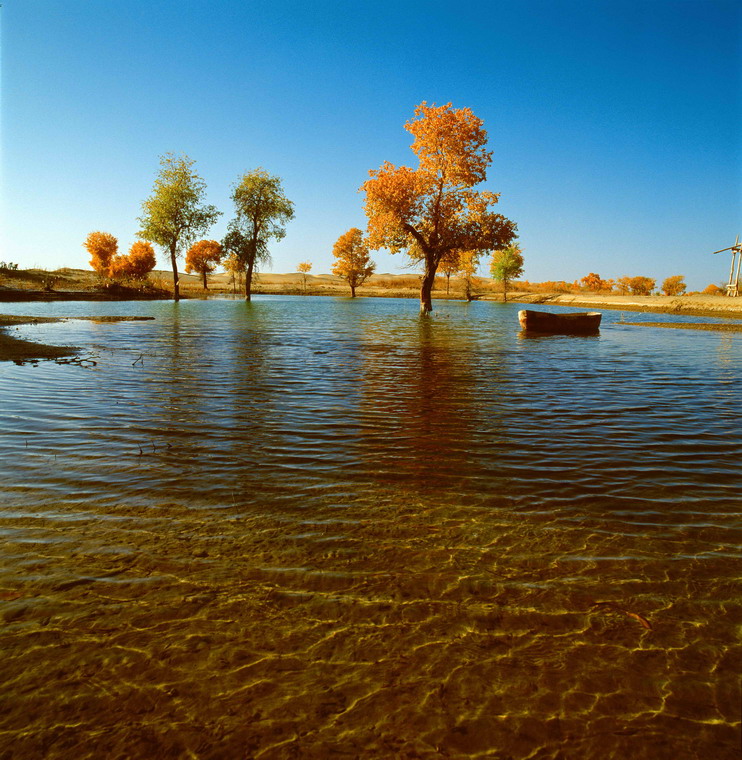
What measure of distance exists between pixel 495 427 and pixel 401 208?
33.0 meters

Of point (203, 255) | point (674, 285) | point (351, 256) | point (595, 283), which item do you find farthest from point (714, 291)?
point (203, 255)

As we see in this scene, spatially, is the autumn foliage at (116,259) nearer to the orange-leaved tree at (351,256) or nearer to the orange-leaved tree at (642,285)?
the orange-leaved tree at (351,256)

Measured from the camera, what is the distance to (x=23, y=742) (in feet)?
7.63

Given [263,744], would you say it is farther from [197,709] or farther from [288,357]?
[288,357]

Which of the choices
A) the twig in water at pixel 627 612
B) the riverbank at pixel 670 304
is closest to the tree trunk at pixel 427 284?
the riverbank at pixel 670 304

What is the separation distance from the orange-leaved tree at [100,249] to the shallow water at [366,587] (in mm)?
109637

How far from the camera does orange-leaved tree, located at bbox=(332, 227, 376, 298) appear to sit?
97438 mm

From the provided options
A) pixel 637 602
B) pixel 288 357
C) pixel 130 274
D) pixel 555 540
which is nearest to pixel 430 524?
pixel 555 540

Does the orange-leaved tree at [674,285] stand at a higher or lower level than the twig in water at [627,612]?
higher

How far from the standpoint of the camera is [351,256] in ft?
327

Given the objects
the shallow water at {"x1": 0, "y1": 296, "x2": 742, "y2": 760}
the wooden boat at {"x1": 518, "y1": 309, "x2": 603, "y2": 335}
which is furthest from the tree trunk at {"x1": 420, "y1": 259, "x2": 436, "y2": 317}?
the shallow water at {"x1": 0, "y1": 296, "x2": 742, "y2": 760}

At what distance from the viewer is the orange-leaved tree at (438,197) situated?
37.1 metres

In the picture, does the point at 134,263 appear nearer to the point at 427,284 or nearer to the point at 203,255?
the point at 203,255

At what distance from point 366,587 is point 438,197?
39.6m
